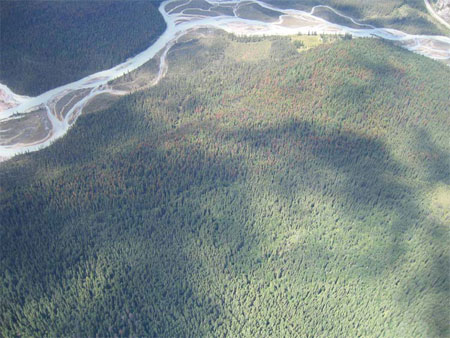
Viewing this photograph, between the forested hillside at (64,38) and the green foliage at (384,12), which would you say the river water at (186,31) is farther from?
the green foliage at (384,12)

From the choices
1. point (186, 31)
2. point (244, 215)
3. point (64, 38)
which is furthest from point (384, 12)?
point (244, 215)

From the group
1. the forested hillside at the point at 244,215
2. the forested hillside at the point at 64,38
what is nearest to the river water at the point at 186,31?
the forested hillside at the point at 64,38

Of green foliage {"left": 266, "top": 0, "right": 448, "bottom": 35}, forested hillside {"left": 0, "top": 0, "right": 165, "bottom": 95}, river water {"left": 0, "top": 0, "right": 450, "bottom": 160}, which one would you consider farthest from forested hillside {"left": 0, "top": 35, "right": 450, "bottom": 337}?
green foliage {"left": 266, "top": 0, "right": 448, "bottom": 35}

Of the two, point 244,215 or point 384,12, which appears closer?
point 244,215

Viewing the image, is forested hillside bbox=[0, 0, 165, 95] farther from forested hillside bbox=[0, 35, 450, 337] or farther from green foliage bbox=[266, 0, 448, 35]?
green foliage bbox=[266, 0, 448, 35]

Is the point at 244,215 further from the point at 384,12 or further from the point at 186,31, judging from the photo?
the point at 384,12

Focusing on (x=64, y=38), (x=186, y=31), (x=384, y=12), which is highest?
(x=64, y=38)
